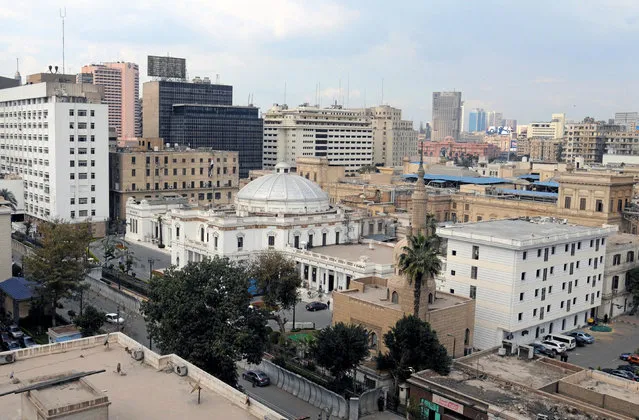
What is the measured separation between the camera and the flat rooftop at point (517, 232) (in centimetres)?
5656

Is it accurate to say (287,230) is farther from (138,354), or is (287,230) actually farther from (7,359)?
(7,359)

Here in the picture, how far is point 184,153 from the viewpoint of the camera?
129375mm

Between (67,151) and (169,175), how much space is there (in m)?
21.6

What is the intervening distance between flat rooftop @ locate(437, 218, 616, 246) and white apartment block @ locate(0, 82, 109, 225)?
70.9 metres

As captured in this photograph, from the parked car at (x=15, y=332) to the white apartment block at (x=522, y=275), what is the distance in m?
37.5

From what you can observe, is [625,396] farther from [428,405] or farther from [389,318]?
[389,318]

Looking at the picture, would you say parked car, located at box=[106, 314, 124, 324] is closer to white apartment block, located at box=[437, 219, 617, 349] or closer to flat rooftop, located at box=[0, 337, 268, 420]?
flat rooftop, located at box=[0, 337, 268, 420]

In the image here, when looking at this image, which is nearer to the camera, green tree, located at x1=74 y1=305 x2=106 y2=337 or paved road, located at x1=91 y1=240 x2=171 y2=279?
green tree, located at x1=74 y1=305 x2=106 y2=337

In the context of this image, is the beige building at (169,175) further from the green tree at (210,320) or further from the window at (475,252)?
the green tree at (210,320)

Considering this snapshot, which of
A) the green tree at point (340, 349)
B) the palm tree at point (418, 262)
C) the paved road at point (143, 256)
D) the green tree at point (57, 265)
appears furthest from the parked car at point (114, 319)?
the palm tree at point (418, 262)

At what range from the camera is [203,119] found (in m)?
178

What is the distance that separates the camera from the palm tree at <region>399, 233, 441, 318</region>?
48469 mm

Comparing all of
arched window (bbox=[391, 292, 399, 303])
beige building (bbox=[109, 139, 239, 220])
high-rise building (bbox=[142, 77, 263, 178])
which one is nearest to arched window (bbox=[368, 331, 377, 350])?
arched window (bbox=[391, 292, 399, 303])

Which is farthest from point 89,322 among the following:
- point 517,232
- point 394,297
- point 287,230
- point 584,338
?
point 584,338
